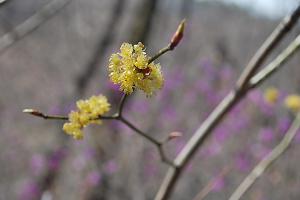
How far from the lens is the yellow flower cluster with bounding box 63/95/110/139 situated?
94cm

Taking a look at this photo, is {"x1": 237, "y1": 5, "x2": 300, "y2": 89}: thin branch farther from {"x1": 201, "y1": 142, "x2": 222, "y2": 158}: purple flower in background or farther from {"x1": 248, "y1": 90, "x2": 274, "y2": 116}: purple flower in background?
{"x1": 248, "y1": 90, "x2": 274, "y2": 116}: purple flower in background

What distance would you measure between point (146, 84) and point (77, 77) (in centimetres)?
393

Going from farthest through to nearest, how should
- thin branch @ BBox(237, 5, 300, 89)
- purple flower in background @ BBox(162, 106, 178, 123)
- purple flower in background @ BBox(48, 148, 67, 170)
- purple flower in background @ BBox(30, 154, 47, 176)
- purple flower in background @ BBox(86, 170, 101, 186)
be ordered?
purple flower in background @ BBox(162, 106, 178, 123) < purple flower in background @ BBox(30, 154, 47, 176) < purple flower in background @ BBox(48, 148, 67, 170) < purple flower in background @ BBox(86, 170, 101, 186) < thin branch @ BBox(237, 5, 300, 89)

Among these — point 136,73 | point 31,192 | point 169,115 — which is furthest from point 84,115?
point 169,115

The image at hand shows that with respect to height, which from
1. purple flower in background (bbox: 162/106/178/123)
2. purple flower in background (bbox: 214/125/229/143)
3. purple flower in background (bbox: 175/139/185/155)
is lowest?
purple flower in background (bbox: 214/125/229/143)

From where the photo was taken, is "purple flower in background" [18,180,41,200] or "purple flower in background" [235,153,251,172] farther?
"purple flower in background" [235,153,251,172]

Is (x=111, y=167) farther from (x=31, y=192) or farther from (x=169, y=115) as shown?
(x=169, y=115)

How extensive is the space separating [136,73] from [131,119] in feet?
A: 17.2

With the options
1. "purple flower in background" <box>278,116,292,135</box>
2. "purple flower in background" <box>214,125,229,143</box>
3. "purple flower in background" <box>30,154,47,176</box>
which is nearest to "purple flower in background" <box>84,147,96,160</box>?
"purple flower in background" <box>30,154,47,176</box>

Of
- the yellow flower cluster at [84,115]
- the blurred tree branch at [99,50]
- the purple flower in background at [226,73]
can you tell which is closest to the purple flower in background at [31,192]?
the blurred tree branch at [99,50]

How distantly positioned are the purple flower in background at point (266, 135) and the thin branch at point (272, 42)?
501 centimetres

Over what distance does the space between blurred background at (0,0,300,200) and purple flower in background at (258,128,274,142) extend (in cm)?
1

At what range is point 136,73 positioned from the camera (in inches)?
30.3

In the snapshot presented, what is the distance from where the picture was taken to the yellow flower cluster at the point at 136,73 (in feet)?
2.52
